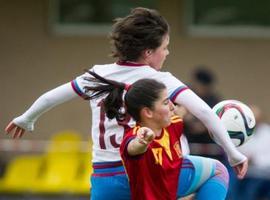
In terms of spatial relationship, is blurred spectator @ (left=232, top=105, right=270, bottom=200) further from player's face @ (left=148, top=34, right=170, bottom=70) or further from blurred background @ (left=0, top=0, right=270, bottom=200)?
player's face @ (left=148, top=34, right=170, bottom=70)

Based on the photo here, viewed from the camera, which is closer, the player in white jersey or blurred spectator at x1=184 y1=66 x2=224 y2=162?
the player in white jersey

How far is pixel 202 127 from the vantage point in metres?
12.1

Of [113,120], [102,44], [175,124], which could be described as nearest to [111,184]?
[113,120]

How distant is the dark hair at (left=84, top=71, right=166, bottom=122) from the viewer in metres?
6.60

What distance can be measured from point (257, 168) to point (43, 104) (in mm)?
6113

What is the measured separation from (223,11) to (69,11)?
6.08ft

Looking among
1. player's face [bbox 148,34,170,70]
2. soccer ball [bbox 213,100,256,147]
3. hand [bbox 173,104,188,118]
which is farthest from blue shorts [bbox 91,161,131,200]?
soccer ball [bbox 213,100,256,147]

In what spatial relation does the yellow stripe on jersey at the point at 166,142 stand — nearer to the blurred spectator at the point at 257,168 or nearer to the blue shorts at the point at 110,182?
the blue shorts at the point at 110,182

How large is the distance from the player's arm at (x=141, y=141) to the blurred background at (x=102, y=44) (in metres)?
8.77

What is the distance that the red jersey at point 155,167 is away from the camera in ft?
21.7

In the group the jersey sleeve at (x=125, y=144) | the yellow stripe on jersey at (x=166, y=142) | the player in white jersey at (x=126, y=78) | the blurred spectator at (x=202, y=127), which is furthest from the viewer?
the blurred spectator at (x=202, y=127)

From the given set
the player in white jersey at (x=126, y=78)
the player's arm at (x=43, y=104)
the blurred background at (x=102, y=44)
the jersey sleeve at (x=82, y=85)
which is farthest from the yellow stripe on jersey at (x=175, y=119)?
the blurred background at (x=102, y=44)

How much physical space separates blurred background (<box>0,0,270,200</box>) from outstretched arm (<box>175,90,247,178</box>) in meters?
8.41

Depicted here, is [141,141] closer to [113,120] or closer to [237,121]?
[113,120]
